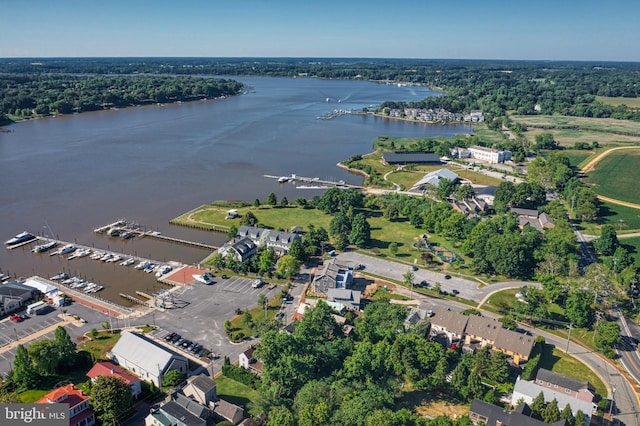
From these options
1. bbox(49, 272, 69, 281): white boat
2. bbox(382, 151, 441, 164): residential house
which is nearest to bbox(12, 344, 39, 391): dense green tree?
bbox(49, 272, 69, 281): white boat

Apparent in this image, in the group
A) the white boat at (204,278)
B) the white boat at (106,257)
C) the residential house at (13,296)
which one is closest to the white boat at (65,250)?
the white boat at (106,257)

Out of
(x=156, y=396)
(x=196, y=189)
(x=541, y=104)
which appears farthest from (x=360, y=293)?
(x=541, y=104)

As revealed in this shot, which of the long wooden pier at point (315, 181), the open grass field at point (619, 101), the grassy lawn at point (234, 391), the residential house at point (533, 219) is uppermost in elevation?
the open grass field at point (619, 101)

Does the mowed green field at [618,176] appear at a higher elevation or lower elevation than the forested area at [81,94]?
lower

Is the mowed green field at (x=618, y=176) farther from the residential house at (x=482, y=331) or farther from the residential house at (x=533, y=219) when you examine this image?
the residential house at (x=482, y=331)

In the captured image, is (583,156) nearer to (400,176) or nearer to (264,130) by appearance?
(400,176)

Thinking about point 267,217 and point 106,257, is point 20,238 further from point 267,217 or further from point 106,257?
point 267,217
